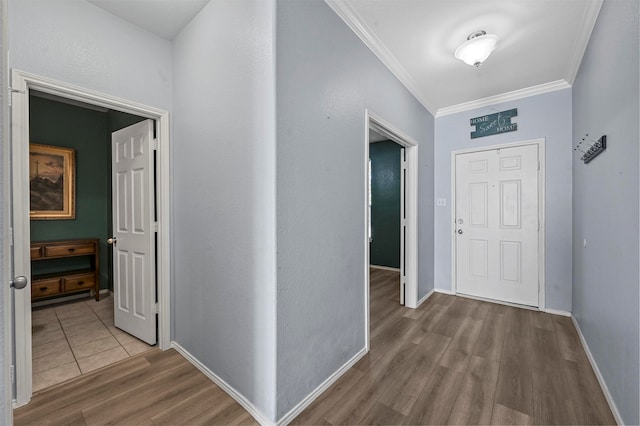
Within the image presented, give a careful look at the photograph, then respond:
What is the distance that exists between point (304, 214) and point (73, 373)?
2.19m

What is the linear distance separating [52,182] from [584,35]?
6026mm

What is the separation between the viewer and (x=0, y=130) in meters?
0.60

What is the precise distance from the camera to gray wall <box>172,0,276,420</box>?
1.60 meters

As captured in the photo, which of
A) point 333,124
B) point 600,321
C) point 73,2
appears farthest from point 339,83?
point 600,321

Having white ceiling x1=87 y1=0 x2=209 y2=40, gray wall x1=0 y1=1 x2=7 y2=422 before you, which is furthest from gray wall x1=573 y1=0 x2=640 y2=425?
white ceiling x1=87 y1=0 x2=209 y2=40

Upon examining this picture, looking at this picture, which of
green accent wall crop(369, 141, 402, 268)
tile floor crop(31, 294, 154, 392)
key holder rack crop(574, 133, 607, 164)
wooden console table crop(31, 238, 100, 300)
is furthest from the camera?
green accent wall crop(369, 141, 402, 268)

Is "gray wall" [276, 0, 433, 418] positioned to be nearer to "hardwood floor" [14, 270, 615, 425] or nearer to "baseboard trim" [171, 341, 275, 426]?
"baseboard trim" [171, 341, 275, 426]

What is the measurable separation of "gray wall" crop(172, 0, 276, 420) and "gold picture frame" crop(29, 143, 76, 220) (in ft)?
8.34

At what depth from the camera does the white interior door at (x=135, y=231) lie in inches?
95.8

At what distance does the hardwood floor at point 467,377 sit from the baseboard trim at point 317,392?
0.11 ft

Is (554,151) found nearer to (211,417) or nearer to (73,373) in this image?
(211,417)

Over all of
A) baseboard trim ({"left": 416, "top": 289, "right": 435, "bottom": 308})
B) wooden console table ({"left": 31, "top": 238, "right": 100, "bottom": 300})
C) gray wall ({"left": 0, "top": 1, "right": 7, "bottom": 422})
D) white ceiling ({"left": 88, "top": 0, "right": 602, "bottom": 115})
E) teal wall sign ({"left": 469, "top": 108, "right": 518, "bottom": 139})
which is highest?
white ceiling ({"left": 88, "top": 0, "right": 602, "bottom": 115})

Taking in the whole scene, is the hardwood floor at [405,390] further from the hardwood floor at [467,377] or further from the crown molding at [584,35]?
the crown molding at [584,35]

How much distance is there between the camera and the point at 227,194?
1.86m
